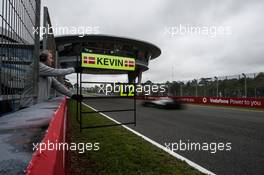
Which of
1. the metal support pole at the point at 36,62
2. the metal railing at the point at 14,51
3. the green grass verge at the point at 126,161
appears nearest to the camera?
the green grass verge at the point at 126,161

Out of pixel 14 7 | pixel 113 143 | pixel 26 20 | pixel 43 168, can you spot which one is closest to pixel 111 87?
pixel 113 143

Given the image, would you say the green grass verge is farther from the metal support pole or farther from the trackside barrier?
the trackside barrier

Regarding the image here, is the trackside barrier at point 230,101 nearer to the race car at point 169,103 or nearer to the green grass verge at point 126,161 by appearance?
the race car at point 169,103

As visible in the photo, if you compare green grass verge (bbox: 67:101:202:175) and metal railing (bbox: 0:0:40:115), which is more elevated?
metal railing (bbox: 0:0:40:115)

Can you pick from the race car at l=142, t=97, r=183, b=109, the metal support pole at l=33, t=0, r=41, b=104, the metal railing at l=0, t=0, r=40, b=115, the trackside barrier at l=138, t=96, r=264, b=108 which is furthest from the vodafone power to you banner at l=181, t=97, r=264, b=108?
the metal railing at l=0, t=0, r=40, b=115

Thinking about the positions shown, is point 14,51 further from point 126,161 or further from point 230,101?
point 230,101

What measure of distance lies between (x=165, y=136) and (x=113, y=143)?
1.47 m

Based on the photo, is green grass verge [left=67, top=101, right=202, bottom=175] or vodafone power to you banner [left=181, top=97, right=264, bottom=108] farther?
vodafone power to you banner [left=181, top=97, right=264, bottom=108]

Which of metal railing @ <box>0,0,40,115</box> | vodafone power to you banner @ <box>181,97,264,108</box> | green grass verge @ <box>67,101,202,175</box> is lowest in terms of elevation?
green grass verge @ <box>67,101,202,175</box>

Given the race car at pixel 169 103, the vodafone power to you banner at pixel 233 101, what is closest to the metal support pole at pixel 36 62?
the race car at pixel 169 103

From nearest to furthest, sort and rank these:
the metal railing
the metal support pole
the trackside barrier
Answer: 1. the metal railing
2. the metal support pole
3. the trackside barrier

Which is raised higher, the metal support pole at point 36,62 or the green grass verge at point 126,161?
the metal support pole at point 36,62

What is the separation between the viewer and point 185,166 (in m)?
2.96

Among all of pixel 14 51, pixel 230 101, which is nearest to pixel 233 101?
pixel 230 101
